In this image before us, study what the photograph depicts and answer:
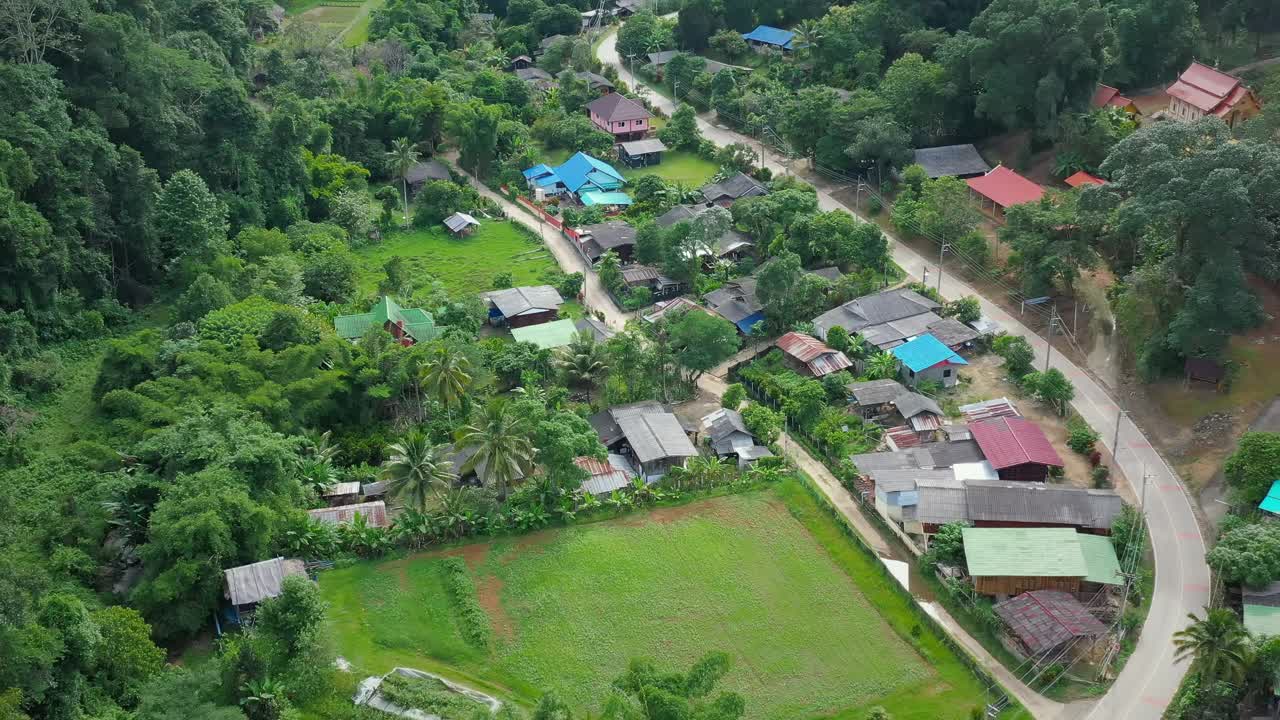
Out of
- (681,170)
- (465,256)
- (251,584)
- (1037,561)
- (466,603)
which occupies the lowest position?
(681,170)

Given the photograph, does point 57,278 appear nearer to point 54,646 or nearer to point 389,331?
point 389,331

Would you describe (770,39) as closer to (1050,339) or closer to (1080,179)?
(1080,179)

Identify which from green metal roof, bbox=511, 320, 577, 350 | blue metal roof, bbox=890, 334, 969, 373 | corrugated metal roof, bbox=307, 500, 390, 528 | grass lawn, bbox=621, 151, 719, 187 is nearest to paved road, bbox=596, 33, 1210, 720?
blue metal roof, bbox=890, 334, 969, 373

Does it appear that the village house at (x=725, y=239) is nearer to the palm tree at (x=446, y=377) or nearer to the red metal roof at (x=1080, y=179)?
the red metal roof at (x=1080, y=179)

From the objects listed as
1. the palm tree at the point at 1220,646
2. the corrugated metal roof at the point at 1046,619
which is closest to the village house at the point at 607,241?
the corrugated metal roof at the point at 1046,619

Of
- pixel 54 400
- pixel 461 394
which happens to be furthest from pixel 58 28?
pixel 461 394

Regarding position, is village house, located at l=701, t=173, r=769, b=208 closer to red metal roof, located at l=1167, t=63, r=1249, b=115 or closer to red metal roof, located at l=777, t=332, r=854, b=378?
red metal roof, located at l=777, t=332, r=854, b=378

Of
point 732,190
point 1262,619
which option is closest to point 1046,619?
point 1262,619
